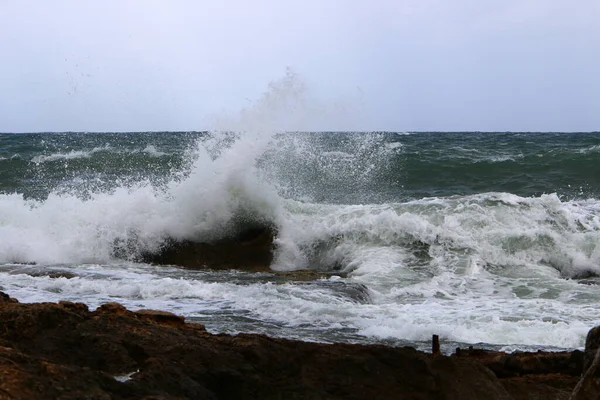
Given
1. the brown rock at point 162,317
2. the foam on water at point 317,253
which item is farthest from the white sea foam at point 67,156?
the brown rock at point 162,317

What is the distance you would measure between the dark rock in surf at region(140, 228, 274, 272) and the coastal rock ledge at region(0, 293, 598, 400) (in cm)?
685

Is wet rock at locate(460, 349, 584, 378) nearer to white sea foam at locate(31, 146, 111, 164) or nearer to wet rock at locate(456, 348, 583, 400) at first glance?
wet rock at locate(456, 348, 583, 400)

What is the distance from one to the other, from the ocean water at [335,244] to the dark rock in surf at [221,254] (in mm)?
211

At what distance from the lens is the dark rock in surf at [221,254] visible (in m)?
10.0

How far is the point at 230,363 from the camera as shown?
104 inches

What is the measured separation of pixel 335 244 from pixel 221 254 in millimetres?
1787

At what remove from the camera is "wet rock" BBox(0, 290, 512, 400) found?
247cm

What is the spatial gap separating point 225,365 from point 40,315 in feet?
2.66

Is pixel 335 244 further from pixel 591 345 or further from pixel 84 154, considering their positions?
pixel 84 154

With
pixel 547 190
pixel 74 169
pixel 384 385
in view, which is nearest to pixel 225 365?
pixel 384 385

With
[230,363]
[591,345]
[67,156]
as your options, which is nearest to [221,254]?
[230,363]

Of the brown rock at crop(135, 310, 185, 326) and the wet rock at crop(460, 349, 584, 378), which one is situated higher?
the brown rock at crop(135, 310, 185, 326)

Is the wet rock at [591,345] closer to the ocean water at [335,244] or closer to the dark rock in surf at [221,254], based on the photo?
the ocean water at [335,244]

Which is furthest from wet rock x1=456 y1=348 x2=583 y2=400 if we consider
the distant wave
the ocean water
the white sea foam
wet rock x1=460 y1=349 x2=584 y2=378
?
the white sea foam
